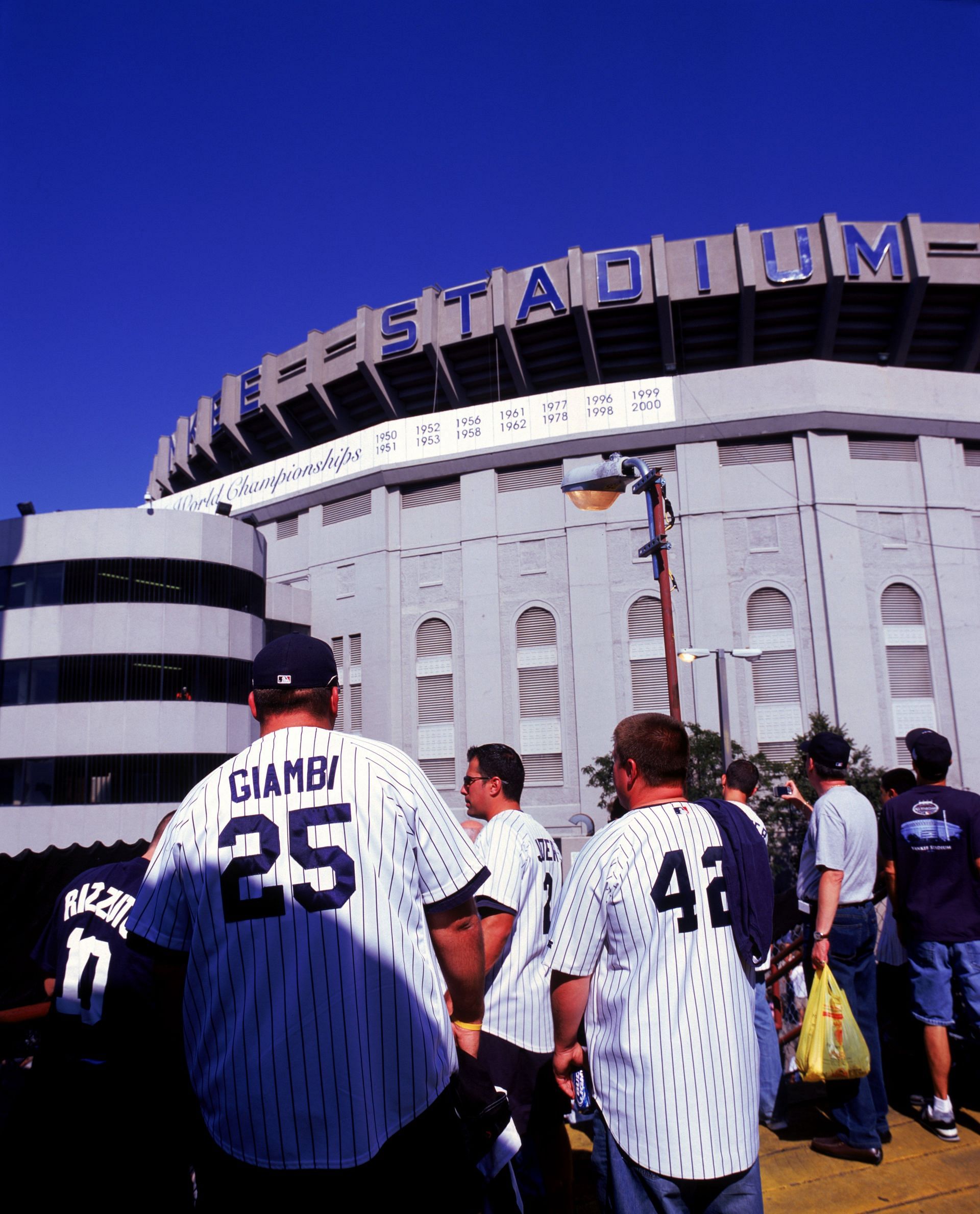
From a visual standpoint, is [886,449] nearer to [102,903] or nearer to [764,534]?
[764,534]

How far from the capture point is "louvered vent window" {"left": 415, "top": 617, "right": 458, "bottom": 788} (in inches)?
1183

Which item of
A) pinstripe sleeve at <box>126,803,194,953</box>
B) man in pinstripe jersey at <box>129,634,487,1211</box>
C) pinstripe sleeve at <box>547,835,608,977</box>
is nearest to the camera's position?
man in pinstripe jersey at <box>129,634,487,1211</box>

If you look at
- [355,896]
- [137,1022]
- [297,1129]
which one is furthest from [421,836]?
[137,1022]

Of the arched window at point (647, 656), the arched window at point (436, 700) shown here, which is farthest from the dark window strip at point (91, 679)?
the arched window at point (647, 656)

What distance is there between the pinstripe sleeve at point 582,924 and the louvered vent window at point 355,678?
28.8 meters

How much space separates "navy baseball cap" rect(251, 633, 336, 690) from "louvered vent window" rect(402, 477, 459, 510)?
2982 cm

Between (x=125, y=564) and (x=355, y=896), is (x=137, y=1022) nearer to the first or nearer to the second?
(x=355, y=896)

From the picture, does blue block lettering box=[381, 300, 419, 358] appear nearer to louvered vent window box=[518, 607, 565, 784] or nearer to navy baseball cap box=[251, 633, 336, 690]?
louvered vent window box=[518, 607, 565, 784]

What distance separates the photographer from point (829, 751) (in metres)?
4.55

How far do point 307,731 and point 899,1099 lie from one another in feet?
15.5

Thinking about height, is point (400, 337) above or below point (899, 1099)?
above

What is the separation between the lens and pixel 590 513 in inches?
1164

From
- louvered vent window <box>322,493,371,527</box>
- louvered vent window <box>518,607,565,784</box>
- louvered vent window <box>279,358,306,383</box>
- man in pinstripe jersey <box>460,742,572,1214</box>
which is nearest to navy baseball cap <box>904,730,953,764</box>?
man in pinstripe jersey <box>460,742,572,1214</box>

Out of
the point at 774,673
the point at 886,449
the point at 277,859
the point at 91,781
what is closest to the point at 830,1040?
the point at 277,859
